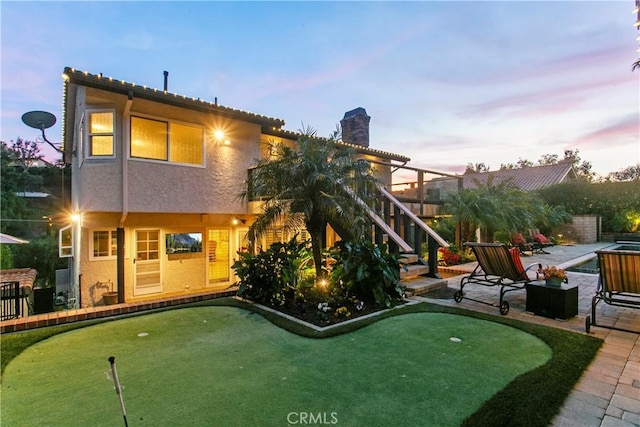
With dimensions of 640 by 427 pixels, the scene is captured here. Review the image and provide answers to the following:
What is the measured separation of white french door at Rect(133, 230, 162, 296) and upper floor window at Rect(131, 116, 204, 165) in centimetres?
262

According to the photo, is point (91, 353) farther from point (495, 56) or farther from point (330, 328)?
point (495, 56)

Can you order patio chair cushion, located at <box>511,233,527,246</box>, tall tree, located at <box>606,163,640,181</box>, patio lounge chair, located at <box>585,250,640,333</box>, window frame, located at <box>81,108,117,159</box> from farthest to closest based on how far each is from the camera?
tall tree, located at <box>606,163,640,181</box> → patio chair cushion, located at <box>511,233,527,246</box> → window frame, located at <box>81,108,117,159</box> → patio lounge chair, located at <box>585,250,640,333</box>

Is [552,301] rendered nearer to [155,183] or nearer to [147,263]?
[155,183]

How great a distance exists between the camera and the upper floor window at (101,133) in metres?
7.20

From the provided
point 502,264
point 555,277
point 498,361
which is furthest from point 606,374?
point 502,264

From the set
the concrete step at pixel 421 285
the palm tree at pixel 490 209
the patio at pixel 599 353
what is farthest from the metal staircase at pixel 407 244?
the palm tree at pixel 490 209

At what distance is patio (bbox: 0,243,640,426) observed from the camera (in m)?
2.68

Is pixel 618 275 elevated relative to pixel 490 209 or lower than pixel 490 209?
lower

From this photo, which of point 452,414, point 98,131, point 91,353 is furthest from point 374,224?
point 98,131

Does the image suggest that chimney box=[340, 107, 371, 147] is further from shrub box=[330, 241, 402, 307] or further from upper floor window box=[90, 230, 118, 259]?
upper floor window box=[90, 230, 118, 259]

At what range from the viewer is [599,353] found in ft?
12.9

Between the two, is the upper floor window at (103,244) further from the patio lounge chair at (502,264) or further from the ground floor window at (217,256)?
the patio lounge chair at (502,264)

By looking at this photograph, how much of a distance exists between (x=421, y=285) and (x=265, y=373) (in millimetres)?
5094

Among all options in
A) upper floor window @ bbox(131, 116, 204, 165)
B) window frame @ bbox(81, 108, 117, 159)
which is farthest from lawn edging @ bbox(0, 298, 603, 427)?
upper floor window @ bbox(131, 116, 204, 165)
